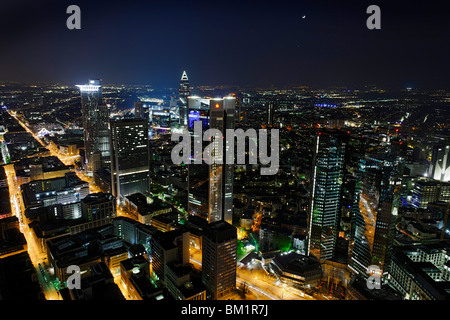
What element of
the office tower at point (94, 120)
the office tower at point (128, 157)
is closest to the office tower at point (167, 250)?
the office tower at point (128, 157)

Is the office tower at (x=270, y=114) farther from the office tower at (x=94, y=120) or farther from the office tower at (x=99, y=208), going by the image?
the office tower at (x=99, y=208)

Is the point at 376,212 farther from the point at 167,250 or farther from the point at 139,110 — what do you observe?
the point at 139,110

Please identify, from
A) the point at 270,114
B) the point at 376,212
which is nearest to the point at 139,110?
the point at 270,114

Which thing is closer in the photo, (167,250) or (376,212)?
(167,250)

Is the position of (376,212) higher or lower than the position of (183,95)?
lower

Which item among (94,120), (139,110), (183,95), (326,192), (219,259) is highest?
(183,95)

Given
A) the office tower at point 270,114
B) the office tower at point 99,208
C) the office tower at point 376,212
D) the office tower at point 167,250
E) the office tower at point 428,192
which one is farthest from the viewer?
the office tower at point 270,114

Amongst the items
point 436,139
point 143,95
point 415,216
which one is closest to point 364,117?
point 436,139
